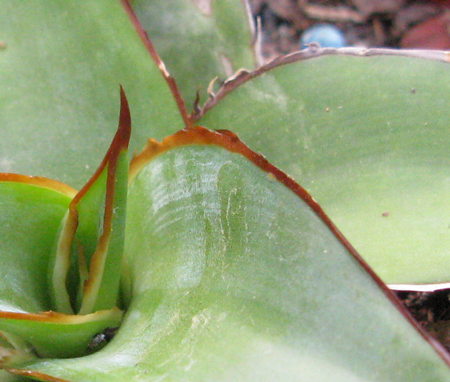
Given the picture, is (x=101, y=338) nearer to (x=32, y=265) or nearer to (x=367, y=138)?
(x=32, y=265)

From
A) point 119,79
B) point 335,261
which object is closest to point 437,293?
point 335,261

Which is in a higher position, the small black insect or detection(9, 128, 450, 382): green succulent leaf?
detection(9, 128, 450, 382): green succulent leaf

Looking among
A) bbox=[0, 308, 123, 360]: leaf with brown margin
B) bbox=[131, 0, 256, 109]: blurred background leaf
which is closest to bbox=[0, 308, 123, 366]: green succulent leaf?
bbox=[0, 308, 123, 360]: leaf with brown margin

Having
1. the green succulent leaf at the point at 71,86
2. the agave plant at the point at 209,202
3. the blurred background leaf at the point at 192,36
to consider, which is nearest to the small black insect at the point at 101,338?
the agave plant at the point at 209,202

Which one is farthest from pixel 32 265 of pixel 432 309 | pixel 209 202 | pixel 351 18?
pixel 351 18

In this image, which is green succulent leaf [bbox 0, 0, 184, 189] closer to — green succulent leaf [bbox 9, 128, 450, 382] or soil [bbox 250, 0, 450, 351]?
green succulent leaf [bbox 9, 128, 450, 382]
